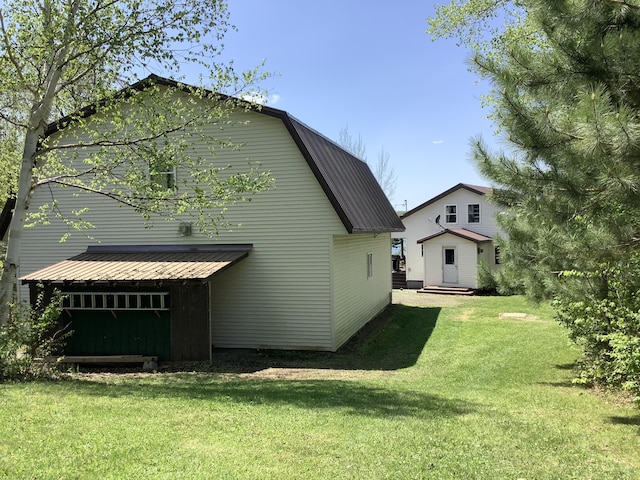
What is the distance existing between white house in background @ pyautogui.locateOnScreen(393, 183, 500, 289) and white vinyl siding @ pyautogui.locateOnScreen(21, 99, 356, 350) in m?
15.7

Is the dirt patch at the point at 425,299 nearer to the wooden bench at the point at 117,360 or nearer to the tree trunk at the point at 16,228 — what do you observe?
the wooden bench at the point at 117,360

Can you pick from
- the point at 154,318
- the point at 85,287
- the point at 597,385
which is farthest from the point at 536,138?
the point at 85,287

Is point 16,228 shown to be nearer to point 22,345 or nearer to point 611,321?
point 22,345

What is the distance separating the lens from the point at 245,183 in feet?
32.6

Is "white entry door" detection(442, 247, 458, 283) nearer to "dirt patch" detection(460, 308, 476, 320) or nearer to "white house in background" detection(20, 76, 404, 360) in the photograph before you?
"dirt patch" detection(460, 308, 476, 320)

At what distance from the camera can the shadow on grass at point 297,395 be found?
6.54 meters

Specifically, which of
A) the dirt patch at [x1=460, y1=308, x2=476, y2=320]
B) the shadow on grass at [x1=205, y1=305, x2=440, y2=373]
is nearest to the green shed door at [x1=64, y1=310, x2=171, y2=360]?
the shadow on grass at [x1=205, y1=305, x2=440, y2=373]

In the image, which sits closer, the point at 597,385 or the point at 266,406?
the point at 266,406

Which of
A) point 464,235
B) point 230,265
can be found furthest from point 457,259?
point 230,265

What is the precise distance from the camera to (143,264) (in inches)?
469

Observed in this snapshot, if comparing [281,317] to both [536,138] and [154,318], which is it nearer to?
[154,318]

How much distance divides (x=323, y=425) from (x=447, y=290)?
21.9 metres

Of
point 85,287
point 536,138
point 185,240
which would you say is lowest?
point 85,287

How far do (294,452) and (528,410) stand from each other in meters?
3.85
